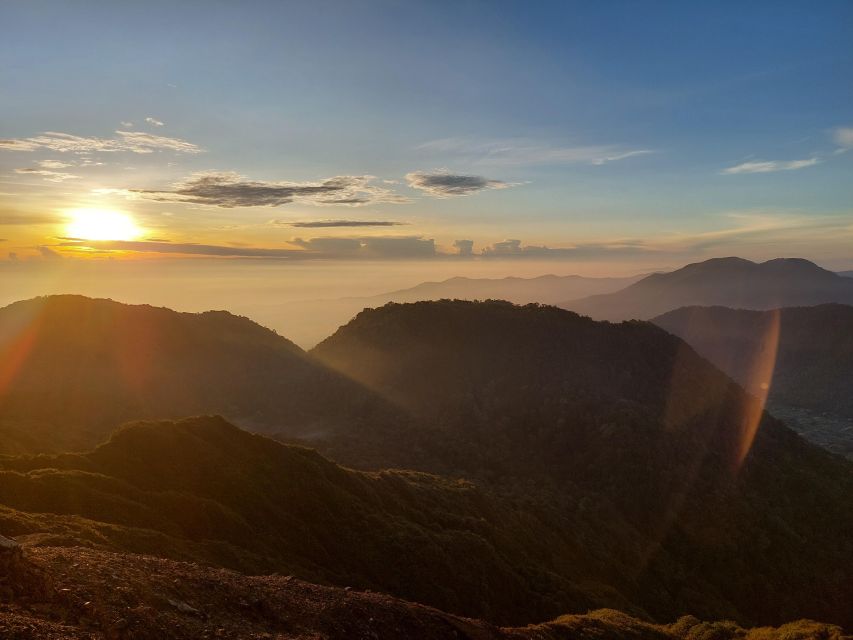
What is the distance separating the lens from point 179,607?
12125mm

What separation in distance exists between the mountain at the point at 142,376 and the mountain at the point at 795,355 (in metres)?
87.8

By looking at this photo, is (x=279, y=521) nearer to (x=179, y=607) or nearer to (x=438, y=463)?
(x=179, y=607)

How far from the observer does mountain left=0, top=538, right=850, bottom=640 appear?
10.3 m

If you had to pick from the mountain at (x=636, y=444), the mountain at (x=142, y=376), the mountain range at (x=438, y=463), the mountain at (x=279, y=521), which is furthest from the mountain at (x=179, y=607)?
the mountain at (x=142, y=376)

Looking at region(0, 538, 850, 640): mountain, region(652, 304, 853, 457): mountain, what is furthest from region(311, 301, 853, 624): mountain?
region(652, 304, 853, 457): mountain

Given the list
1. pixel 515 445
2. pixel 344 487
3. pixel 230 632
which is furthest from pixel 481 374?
pixel 230 632

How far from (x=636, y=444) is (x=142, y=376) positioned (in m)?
59.6

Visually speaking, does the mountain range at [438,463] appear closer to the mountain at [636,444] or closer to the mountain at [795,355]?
the mountain at [636,444]

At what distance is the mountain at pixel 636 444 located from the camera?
4212 cm

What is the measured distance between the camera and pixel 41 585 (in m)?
10.8

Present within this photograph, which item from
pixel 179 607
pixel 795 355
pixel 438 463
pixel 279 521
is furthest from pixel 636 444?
pixel 795 355

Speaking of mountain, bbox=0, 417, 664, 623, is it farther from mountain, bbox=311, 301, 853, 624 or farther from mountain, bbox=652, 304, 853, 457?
mountain, bbox=652, 304, 853, 457

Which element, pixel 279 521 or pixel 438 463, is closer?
pixel 279 521

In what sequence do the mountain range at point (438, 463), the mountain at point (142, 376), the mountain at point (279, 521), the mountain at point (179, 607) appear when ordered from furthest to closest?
the mountain at point (142, 376) < the mountain range at point (438, 463) < the mountain at point (279, 521) < the mountain at point (179, 607)
